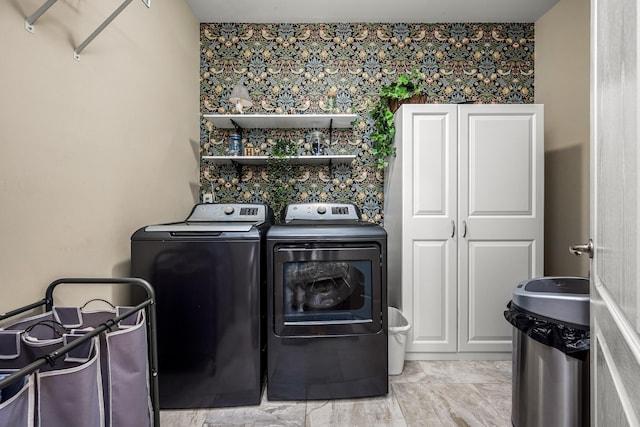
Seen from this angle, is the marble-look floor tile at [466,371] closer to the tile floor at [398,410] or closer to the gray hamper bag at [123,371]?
the tile floor at [398,410]

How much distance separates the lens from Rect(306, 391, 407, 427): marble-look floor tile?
5.56 ft

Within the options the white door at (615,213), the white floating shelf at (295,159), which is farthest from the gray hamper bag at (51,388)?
the white floating shelf at (295,159)

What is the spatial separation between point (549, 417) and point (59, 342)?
5.88 feet

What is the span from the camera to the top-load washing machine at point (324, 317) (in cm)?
185

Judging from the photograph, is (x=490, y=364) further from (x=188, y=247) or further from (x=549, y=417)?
(x=188, y=247)

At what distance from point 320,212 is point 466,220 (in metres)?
1.01

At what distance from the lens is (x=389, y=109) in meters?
2.59

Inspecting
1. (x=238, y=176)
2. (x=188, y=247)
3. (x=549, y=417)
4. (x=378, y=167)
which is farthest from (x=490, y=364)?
(x=238, y=176)

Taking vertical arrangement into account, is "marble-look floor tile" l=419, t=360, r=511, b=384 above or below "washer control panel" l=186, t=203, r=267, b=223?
below

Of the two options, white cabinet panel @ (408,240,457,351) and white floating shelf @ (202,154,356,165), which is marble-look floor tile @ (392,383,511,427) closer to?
white cabinet panel @ (408,240,457,351)

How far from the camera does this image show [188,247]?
176cm

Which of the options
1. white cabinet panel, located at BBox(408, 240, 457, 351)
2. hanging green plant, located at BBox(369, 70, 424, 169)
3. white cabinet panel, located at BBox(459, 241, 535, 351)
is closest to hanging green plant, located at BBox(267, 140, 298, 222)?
hanging green plant, located at BBox(369, 70, 424, 169)

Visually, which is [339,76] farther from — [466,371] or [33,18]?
[466,371]

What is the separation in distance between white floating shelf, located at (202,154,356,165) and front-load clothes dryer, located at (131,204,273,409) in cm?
90
